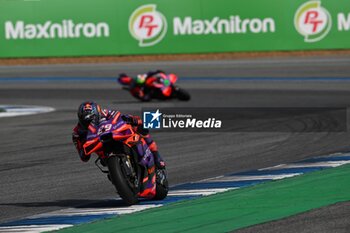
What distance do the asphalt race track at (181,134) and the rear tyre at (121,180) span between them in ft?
3.06

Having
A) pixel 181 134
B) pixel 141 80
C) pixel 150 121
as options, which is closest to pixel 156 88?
pixel 141 80

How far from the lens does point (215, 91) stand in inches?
A: 1158

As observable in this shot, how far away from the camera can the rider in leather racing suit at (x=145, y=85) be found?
26.9 metres

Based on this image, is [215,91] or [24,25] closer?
[215,91]

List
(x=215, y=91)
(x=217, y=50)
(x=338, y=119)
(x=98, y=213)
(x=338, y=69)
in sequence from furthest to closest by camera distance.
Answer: (x=217, y=50)
(x=338, y=69)
(x=215, y=91)
(x=338, y=119)
(x=98, y=213)

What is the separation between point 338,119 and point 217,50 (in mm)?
18985

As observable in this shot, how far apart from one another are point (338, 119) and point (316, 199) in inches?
383

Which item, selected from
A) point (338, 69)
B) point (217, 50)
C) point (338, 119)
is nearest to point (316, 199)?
point (338, 119)

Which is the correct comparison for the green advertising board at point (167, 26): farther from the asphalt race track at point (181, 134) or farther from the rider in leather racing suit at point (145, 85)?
the rider in leather racing suit at point (145, 85)

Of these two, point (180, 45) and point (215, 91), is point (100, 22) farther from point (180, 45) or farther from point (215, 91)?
point (215, 91)

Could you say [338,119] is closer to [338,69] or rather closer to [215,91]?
[215,91]

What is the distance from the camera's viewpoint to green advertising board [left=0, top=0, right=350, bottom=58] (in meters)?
37.7

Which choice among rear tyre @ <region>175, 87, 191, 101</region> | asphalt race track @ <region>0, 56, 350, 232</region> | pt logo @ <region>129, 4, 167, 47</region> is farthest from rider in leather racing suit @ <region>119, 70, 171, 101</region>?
pt logo @ <region>129, 4, 167, 47</region>

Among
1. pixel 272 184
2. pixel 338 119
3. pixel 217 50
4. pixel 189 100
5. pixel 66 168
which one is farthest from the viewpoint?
pixel 217 50
